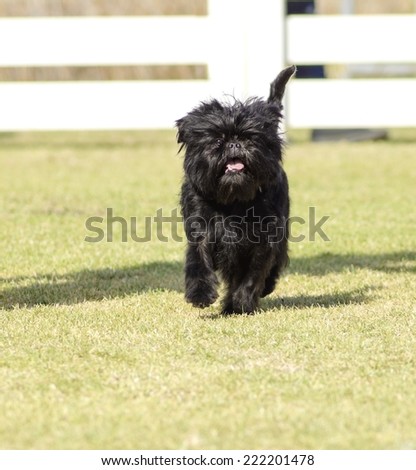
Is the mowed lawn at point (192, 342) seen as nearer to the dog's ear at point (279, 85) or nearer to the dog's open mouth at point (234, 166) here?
the dog's open mouth at point (234, 166)

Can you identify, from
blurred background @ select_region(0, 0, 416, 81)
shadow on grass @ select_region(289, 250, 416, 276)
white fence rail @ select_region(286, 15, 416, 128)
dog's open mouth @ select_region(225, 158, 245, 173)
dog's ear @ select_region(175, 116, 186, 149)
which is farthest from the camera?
blurred background @ select_region(0, 0, 416, 81)

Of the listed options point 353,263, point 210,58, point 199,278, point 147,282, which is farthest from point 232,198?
point 210,58

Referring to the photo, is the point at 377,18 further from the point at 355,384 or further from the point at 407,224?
the point at 355,384

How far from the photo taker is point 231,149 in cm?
533

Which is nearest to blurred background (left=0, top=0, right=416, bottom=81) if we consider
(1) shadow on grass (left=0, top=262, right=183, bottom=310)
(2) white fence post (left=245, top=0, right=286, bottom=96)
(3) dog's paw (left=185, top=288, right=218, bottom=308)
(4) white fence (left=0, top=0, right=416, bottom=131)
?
(4) white fence (left=0, top=0, right=416, bottom=131)

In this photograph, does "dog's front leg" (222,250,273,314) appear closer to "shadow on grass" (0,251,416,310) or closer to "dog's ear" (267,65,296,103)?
"shadow on grass" (0,251,416,310)

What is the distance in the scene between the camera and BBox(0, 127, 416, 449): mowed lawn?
3709 mm

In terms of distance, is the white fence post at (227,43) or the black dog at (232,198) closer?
the black dog at (232,198)

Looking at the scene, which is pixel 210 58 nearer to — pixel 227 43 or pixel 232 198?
pixel 227 43

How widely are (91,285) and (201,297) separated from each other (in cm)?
135

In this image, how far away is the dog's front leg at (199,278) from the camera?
5.39 meters

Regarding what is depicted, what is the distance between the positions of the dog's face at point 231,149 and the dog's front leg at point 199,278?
11.5 inches

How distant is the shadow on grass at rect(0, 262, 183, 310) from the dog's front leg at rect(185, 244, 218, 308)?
803 millimetres

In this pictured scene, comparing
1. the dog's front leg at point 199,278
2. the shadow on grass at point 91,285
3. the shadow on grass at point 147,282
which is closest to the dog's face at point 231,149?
the dog's front leg at point 199,278
